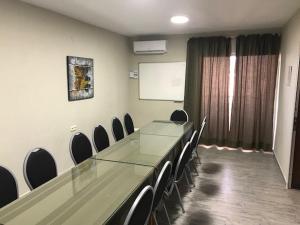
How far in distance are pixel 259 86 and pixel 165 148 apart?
9.74ft

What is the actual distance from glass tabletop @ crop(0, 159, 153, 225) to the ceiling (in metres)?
2.01

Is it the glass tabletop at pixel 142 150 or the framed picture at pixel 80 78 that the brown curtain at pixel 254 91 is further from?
the framed picture at pixel 80 78

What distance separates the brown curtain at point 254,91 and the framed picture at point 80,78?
9.45 ft

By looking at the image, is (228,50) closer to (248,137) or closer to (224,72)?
(224,72)

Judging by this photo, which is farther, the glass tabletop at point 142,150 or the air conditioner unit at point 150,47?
the air conditioner unit at point 150,47

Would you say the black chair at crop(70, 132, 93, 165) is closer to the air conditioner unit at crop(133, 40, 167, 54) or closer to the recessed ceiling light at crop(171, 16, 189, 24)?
the recessed ceiling light at crop(171, 16, 189, 24)

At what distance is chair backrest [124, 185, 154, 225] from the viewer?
134cm

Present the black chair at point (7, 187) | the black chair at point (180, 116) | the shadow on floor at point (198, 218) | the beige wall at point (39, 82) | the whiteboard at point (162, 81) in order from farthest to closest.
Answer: the whiteboard at point (162, 81)
the black chair at point (180, 116)
the beige wall at point (39, 82)
the shadow on floor at point (198, 218)
the black chair at point (7, 187)

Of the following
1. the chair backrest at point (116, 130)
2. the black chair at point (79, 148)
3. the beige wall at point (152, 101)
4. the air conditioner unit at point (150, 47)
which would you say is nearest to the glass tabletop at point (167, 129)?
the chair backrest at point (116, 130)

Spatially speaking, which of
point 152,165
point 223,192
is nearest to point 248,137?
point 223,192

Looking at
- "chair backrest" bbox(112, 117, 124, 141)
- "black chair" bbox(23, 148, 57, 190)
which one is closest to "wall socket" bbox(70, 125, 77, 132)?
"chair backrest" bbox(112, 117, 124, 141)

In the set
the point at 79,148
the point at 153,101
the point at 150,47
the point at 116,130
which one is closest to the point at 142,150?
the point at 79,148

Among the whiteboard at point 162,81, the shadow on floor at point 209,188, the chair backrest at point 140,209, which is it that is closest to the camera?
the chair backrest at point 140,209

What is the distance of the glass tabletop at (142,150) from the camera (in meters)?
2.39
